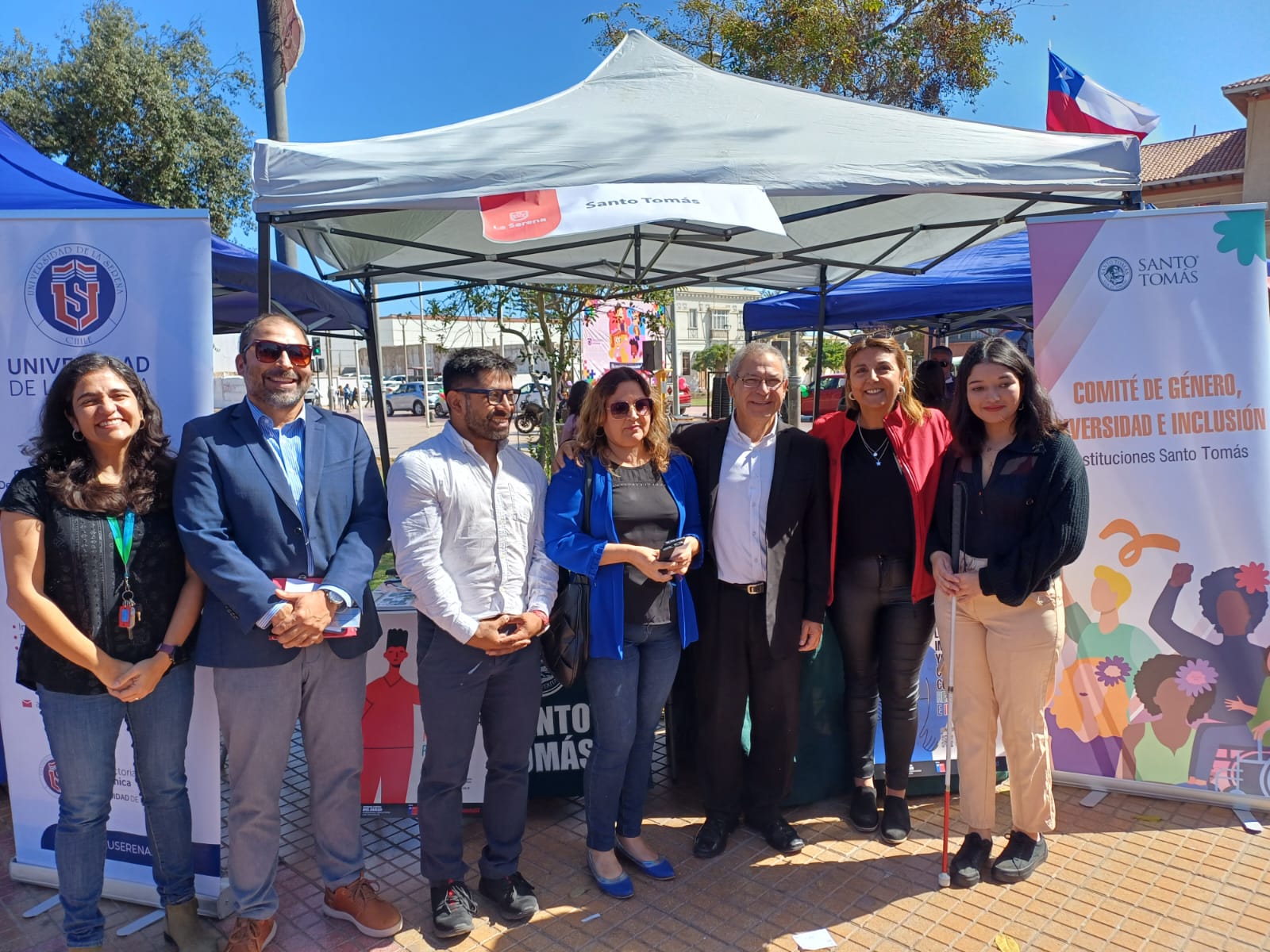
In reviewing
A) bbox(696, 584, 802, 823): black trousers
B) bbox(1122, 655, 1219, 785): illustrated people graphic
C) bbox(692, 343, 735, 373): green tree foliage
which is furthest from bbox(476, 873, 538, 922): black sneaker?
bbox(692, 343, 735, 373): green tree foliage

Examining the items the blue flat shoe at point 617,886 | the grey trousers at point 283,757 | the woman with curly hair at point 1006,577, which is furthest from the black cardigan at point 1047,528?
the grey trousers at point 283,757

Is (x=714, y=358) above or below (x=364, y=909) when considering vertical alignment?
above

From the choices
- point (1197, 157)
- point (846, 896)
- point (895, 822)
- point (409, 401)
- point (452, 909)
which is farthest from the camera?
point (409, 401)

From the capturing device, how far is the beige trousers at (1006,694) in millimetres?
2770

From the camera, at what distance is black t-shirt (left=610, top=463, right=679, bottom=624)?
2697 mm

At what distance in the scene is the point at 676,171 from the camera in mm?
3021

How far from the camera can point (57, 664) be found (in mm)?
2262

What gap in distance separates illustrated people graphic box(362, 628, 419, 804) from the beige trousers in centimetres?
214

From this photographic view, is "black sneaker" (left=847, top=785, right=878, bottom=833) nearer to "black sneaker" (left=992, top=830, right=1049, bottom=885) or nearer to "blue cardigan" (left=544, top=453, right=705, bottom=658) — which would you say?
"black sneaker" (left=992, top=830, right=1049, bottom=885)

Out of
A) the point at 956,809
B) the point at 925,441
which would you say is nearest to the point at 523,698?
the point at 925,441

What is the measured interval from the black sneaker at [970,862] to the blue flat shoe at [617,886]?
1.15 metres

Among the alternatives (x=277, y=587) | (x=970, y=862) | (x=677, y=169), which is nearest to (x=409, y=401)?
(x=677, y=169)

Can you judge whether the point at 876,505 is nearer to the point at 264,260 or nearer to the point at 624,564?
the point at 624,564

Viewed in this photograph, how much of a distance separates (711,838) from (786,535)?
4.02 ft
